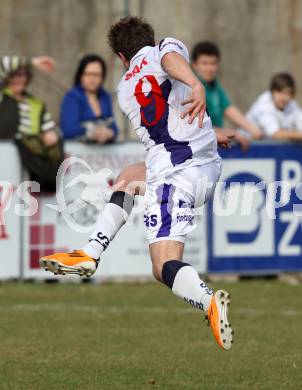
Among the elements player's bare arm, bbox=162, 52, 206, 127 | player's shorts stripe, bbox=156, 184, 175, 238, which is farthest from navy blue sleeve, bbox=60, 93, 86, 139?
player's bare arm, bbox=162, 52, 206, 127

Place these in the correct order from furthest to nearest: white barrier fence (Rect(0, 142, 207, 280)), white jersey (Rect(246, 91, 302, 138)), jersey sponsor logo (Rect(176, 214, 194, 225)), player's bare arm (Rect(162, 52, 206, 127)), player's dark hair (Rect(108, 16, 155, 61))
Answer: white jersey (Rect(246, 91, 302, 138)) → white barrier fence (Rect(0, 142, 207, 280)) → player's dark hair (Rect(108, 16, 155, 61)) → jersey sponsor logo (Rect(176, 214, 194, 225)) → player's bare arm (Rect(162, 52, 206, 127))

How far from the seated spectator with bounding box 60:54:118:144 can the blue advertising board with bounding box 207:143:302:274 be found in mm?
1318

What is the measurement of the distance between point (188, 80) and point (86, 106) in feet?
20.0

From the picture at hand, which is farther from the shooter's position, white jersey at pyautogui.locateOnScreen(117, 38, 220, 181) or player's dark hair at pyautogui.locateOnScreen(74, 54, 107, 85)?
player's dark hair at pyautogui.locateOnScreen(74, 54, 107, 85)

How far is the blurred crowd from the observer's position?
12258 mm

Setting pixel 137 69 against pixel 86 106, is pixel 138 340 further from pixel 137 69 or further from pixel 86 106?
pixel 86 106

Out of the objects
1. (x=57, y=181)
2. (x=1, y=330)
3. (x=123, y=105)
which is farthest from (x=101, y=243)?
(x=57, y=181)

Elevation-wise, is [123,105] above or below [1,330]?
above

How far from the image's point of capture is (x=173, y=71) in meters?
6.83

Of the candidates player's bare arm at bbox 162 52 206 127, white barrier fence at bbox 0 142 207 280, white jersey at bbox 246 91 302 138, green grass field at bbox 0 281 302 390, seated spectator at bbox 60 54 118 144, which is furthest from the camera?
white jersey at bbox 246 91 302 138

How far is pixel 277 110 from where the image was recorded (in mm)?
13500

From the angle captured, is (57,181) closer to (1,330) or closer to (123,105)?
(1,330)

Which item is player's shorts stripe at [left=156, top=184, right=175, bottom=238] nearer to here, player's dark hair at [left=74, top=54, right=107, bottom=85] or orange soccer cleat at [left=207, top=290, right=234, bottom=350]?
orange soccer cleat at [left=207, top=290, right=234, bottom=350]

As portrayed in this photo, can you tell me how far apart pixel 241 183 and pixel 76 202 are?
5.61 ft
